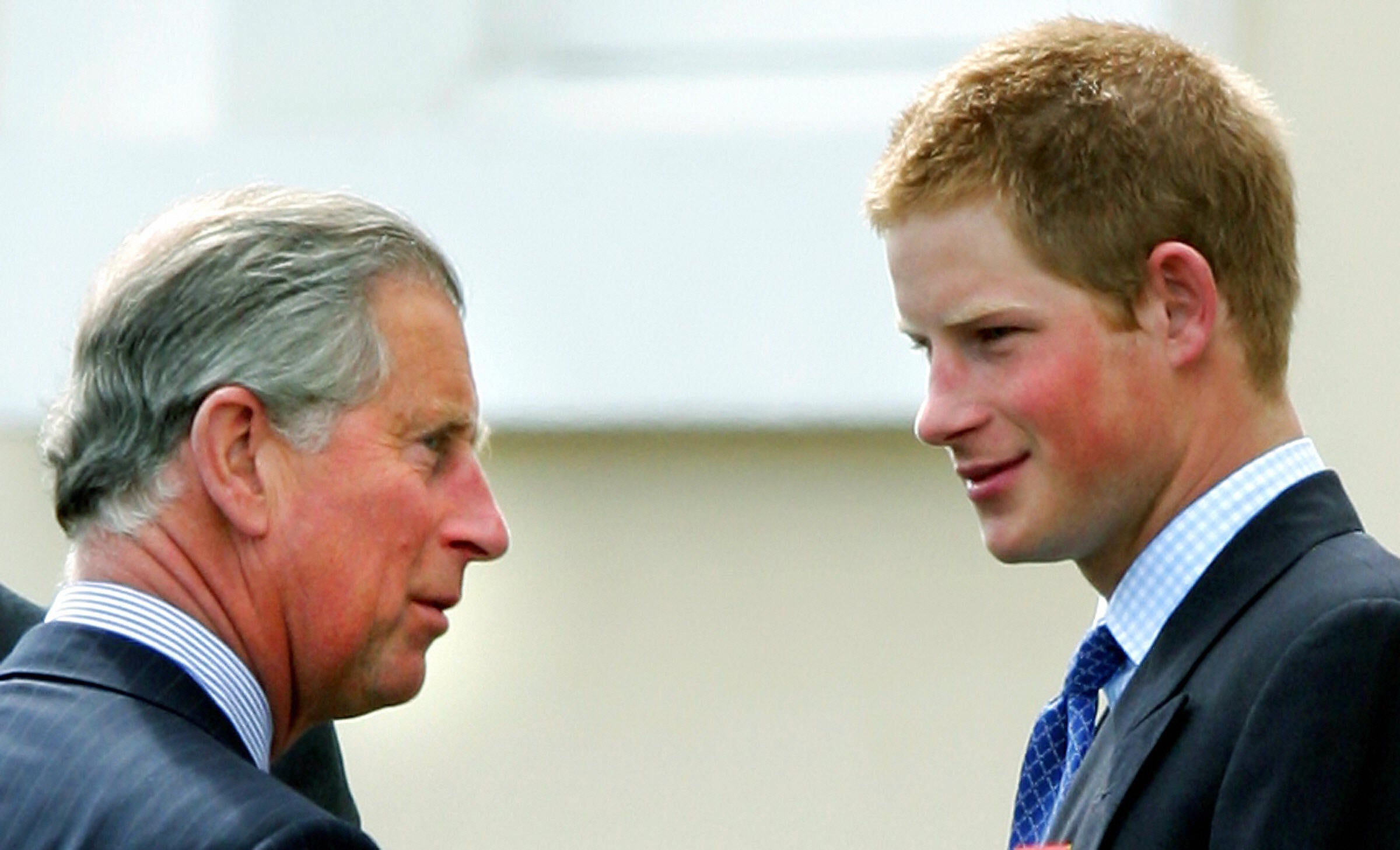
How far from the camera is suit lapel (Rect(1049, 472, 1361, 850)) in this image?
2100 mm

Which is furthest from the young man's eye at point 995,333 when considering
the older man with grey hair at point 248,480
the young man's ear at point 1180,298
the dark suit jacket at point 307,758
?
the dark suit jacket at point 307,758

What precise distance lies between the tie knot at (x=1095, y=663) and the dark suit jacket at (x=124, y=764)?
735 mm

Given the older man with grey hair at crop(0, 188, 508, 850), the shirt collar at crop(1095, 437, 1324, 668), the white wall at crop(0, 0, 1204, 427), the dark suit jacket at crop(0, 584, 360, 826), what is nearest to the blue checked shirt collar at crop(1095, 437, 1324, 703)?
the shirt collar at crop(1095, 437, 1324, 668)

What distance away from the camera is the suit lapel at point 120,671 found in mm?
2045

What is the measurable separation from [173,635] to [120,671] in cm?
7

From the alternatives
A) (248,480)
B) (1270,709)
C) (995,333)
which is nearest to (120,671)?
(248,480)

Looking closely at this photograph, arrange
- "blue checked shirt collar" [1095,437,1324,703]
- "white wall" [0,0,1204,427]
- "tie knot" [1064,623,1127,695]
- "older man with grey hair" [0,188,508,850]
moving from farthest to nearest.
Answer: "white wall" [0,0,1204,427] → "tie knot" [1064,623,1127,695] → "blue checked shirt collar" [1095,437,1324,703] → "older man with grey hair" [0,188,508,850]

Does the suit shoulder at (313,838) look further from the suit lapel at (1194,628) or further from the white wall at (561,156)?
the white wall at (561,156)

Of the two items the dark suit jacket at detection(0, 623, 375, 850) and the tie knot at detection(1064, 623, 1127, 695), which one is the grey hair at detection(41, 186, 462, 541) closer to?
the dark suit jacket at detection(0, 623, 375, 850)

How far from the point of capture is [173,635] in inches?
82.8

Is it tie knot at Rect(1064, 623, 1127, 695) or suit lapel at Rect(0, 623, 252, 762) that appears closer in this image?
suit lapel at Rect(0, 623, 252, 762)

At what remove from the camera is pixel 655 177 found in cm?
366

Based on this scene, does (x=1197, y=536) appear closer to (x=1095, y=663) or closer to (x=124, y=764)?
(x=1095, y=663)

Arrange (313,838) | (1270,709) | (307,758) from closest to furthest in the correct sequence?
(313,838) < (1270,709) < (307,758)
